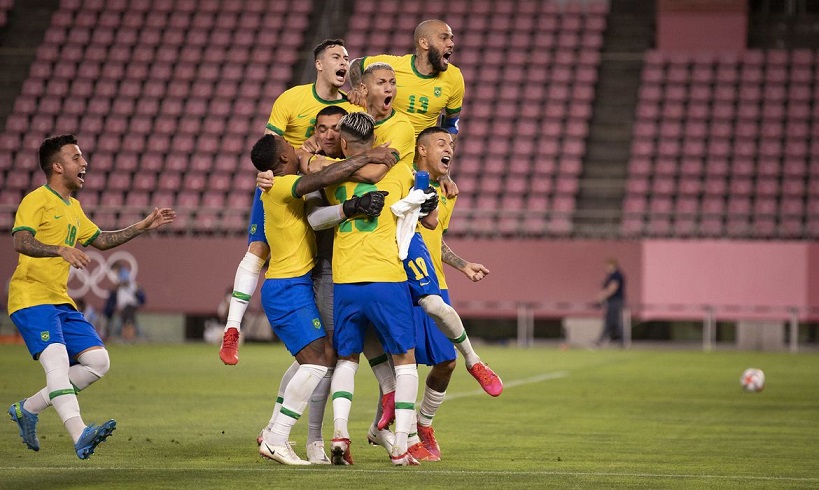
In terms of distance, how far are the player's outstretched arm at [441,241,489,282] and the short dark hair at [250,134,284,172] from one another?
1367 mm

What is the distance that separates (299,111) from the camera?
944 centimetres

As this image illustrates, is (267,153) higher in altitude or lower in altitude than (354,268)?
higher

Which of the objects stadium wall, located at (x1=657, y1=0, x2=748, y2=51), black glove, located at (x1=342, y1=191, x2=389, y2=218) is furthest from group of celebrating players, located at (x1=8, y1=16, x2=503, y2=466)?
stadium wall, located at (x1=657, y1=0, x2=748, y2=51)

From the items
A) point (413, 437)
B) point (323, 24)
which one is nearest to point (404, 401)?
point (413, 437)

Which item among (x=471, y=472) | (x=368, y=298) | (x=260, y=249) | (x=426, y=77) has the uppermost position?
(x=426, y=77)

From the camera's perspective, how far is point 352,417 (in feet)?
39.2

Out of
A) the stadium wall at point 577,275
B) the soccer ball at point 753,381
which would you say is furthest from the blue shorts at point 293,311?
the stadium wall at point 577,275

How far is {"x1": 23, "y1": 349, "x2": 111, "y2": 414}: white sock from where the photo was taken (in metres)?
8.94

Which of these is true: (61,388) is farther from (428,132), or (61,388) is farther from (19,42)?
(19,42)

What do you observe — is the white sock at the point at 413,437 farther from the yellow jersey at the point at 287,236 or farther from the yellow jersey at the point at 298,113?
the yellow jersey at the point at 298,113

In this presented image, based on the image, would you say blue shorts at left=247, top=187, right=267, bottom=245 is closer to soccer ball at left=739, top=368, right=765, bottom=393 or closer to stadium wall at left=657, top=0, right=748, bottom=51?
soccer ball at left=739, top=368, right=765, bottom=393

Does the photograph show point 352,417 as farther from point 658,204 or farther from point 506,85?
point 506,85

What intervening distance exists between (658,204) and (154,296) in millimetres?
10746

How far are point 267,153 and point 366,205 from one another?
94 cm
